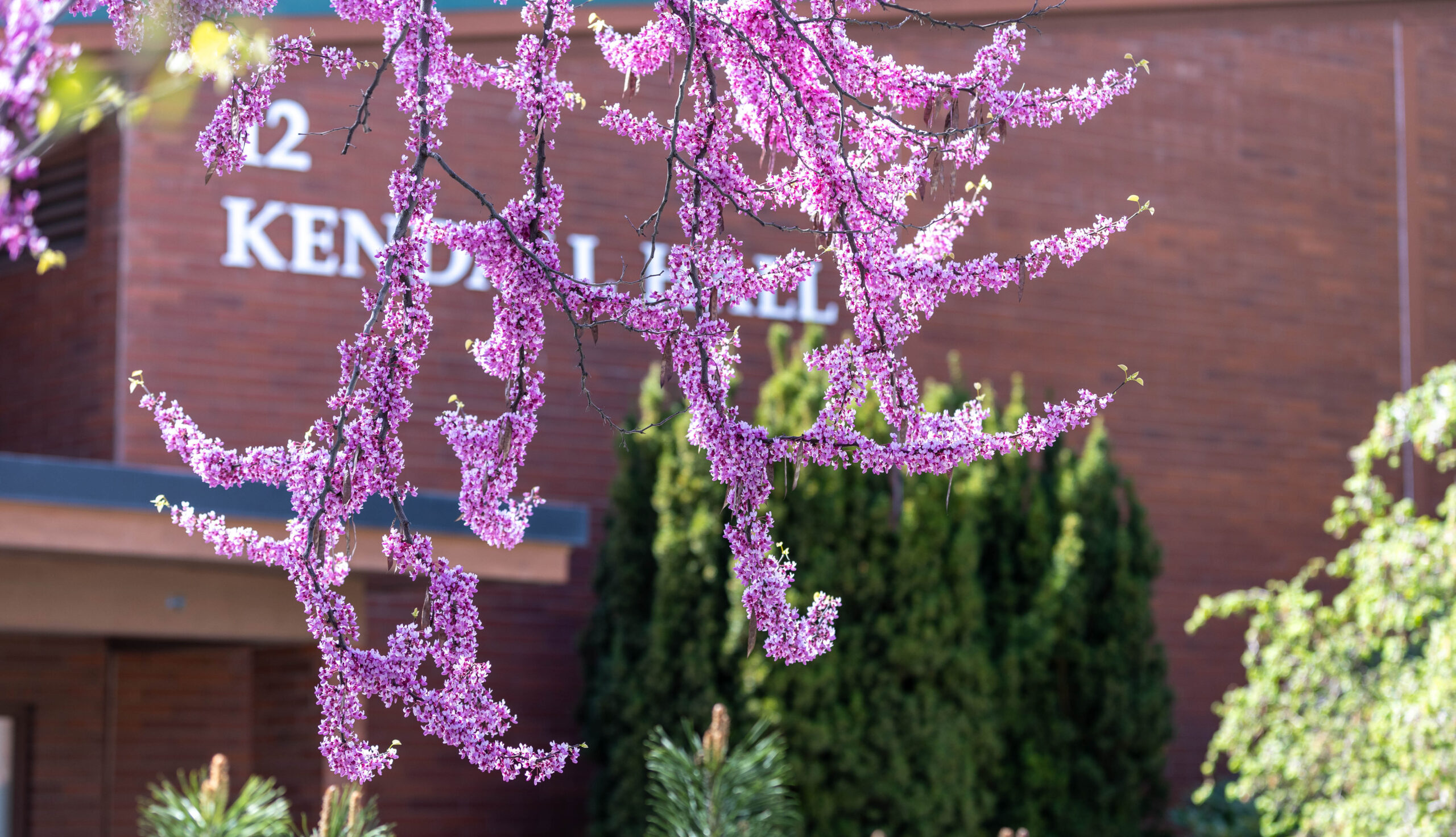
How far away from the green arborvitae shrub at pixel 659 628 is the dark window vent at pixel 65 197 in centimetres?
395

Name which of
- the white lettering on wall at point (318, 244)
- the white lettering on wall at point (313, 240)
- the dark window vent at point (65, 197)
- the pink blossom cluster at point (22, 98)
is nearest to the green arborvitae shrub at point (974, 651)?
the white lettering on wall at point (318, 244)

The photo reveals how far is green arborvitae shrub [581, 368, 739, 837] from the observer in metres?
9.84

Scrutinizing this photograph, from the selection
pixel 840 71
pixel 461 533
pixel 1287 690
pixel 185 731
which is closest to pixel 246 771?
pixel 185 731

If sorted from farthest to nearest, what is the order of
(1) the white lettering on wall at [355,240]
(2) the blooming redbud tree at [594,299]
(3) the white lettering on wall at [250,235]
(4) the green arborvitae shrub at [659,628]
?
1. (1) the white lettering on wall at [355,240]
2. (3) the white lettering on wall at [250,235]
3. (4) the green arborvitae shrub at [659,628]
4. (2) the blooming redbud tree at [594,299]

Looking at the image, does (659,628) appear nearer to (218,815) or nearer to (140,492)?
(140,492)

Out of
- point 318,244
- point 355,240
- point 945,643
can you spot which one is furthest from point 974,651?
point 318,244

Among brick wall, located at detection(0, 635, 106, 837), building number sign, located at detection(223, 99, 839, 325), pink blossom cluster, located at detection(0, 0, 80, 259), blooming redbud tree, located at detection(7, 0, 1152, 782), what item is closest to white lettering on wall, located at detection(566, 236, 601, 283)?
building number sign, located at detection(223, 99, 839, 325)

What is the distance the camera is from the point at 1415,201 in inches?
594

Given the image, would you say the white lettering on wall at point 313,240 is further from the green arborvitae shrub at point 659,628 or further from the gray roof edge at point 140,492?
the gray roof edge at point 140,492

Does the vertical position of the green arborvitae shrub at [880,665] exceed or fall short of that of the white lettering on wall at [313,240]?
it falls short

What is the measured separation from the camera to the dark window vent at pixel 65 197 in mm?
11406

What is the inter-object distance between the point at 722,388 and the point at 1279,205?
12.3m

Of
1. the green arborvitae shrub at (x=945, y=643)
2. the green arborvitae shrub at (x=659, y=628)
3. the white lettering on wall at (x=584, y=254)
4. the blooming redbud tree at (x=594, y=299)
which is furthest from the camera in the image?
the white lettering on wall at (x=584, y=254)

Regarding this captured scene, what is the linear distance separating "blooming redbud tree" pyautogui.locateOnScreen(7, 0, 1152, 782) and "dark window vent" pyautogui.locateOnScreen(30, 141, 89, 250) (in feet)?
27.5
